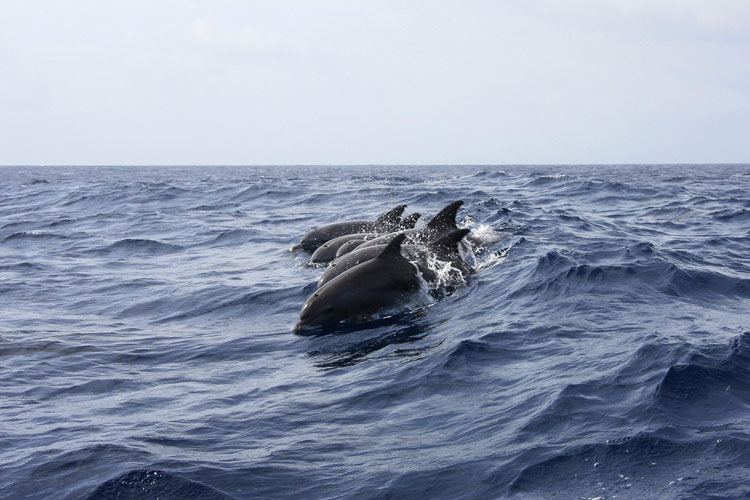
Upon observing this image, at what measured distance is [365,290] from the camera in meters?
12.5

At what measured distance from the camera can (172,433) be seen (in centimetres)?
772

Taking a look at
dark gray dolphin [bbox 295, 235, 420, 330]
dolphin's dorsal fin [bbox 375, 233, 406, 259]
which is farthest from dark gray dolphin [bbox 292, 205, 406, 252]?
dark gray dolphin [bbox 295, 235, 420, 330]

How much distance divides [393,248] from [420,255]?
1232mm

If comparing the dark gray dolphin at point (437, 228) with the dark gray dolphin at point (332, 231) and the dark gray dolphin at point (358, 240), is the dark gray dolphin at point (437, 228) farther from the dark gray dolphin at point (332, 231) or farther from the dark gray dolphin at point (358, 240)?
the dark gray dolphin at point (332, 231)

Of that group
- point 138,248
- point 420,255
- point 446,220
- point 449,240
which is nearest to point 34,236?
point 138,248

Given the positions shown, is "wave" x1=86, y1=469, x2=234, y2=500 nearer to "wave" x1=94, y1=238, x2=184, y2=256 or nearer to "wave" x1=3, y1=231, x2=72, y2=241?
"wave" x1=94, y1=238, x2=184, y2=256

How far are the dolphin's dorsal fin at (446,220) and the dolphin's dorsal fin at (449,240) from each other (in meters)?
0.70

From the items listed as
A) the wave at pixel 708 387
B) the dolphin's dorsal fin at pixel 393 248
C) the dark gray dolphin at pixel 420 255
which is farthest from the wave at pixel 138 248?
the wave at pixel 708 387

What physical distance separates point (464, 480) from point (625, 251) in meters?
11.4

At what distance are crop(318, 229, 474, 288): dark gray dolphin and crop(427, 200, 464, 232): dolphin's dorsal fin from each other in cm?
68

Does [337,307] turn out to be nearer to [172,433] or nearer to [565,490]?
[172,433]

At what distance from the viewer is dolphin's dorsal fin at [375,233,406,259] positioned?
13055 millimetres

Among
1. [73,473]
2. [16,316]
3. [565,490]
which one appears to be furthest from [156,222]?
[565,490]

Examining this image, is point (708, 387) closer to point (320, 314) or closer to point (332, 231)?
point (320, 314)
